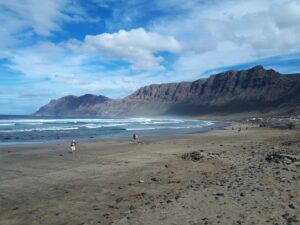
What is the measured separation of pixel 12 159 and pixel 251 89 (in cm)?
15875

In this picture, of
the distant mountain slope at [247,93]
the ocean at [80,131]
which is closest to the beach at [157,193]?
the ocean at [80,131]

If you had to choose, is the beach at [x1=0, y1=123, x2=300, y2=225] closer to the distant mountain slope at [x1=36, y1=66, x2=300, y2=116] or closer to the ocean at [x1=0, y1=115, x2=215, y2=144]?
the ocean at [x1=0, y1=115, x2=215, y2=144]

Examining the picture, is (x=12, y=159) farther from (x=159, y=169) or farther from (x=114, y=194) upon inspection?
(x=114, y=194)


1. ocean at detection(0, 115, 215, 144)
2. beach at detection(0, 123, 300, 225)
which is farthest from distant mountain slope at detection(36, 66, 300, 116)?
beach at detection(0, 123, 300, 225)

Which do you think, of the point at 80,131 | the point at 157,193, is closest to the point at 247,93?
the point at 80,131

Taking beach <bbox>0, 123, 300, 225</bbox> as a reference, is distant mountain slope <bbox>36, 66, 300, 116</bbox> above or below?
above

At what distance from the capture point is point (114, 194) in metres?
10.1

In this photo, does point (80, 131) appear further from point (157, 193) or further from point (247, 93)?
point (247, 93)

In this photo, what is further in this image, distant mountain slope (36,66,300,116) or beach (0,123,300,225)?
distant mountain slope (36,66,300,116)

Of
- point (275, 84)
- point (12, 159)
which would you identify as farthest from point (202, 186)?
point (275, 84)

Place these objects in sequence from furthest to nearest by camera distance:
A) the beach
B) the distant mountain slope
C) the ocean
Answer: the distant mountain slope, the ocean, the beach

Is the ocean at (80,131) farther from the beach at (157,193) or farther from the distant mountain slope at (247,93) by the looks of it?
the distant mountain slope at (247,93)

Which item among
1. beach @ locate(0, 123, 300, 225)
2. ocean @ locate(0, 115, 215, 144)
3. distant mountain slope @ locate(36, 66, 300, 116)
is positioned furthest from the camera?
distant mountain slope @ locate(36, 66, 300, 116)

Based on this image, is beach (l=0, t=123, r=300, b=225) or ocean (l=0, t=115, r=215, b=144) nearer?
beach (l=0, t=123, r=300, b=225)
